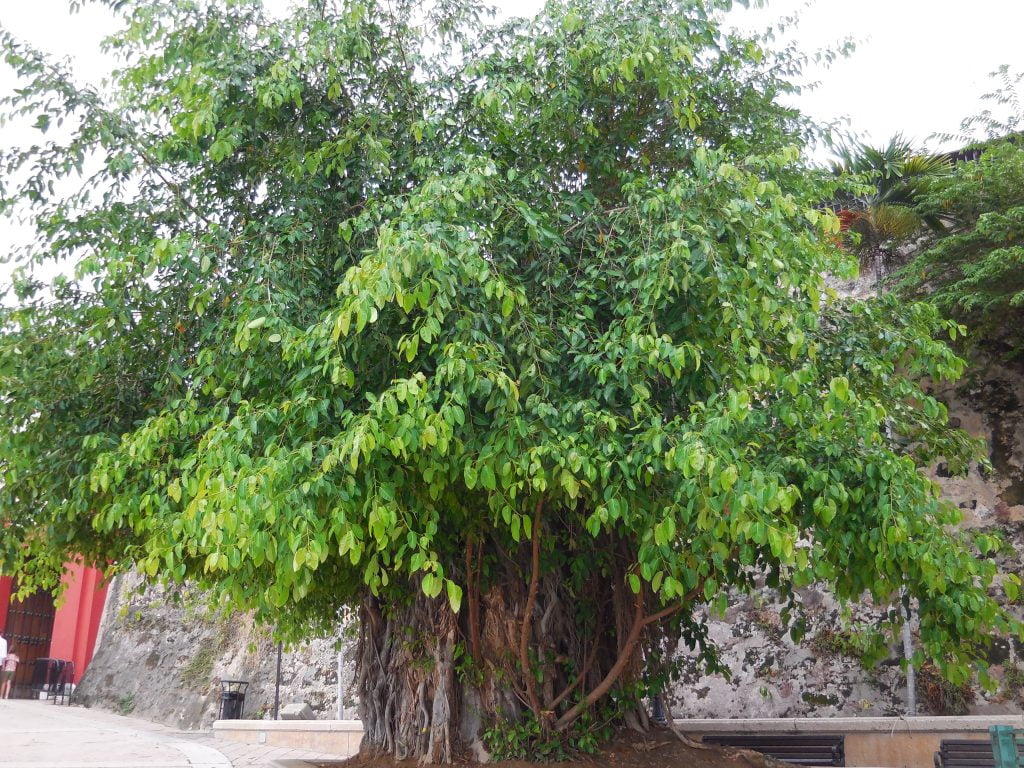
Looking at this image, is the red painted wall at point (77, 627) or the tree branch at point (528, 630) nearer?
the tree branch at point (528, 630)

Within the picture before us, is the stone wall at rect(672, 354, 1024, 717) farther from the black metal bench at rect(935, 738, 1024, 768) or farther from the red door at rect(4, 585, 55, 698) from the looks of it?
the red door at rect(4, 585, 55, 698)

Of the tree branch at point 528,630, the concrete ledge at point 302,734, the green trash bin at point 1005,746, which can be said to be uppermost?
the tree branch at point 528,630

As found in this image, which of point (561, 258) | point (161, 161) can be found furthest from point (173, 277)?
point (561, 258)

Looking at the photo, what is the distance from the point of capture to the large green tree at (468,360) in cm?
473

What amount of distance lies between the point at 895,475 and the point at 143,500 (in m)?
4.42

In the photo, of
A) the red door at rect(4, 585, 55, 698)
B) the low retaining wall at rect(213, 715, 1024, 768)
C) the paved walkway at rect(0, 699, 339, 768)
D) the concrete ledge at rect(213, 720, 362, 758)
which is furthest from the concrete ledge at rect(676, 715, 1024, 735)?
the red door at rect(4, 585, 55, 698)

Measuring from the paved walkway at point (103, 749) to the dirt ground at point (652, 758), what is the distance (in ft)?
6.16

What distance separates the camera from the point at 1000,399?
11797 millimetres

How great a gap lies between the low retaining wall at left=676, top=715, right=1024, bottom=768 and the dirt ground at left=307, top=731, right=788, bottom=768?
6.74ft

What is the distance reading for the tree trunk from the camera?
21.5ft

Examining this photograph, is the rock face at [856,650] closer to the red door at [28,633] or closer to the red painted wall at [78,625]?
the red painted wall at [78,625]

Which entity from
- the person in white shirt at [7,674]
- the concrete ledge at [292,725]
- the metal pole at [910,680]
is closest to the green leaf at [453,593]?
the concrete ledge at [292,725]

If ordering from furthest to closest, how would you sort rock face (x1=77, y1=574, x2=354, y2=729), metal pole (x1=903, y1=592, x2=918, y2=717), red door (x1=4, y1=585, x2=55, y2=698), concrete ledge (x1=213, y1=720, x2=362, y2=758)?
red door (x1=4, y1=585, x2=55, y2=698) < rock face (x1=77, y1=574, x2=354, y2=729) < metal pole (x1=903, y1=592, x2=918, y2=717) < concrete ledge (x1=213, y1=720, x2=362, y2=758)

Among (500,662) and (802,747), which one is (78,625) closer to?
(500,662)
